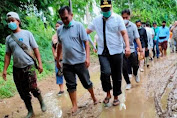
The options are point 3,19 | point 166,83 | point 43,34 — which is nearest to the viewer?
point 166,83

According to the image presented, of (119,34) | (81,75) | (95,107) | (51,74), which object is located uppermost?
(119,34)

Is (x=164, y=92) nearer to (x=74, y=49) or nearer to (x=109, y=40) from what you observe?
(x=109, y=40)

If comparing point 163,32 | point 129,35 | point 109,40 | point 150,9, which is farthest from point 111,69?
point 150,9

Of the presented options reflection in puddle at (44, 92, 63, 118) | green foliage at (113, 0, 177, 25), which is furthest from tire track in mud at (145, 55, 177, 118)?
green foliage at (113, 0, 177, 25)

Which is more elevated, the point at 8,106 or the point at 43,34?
the point at 43,34

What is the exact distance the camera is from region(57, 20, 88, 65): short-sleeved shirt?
405 cm

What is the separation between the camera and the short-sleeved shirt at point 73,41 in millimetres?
4047

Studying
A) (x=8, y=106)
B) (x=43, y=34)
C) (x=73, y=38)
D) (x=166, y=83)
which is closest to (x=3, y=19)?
(x=43, y=34)

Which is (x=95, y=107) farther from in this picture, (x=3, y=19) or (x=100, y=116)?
(x=3, y=19)

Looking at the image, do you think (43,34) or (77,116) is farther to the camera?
(43,34)

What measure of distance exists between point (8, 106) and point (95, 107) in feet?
7.67

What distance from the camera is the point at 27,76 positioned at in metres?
4.12

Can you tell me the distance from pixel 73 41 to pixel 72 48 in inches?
5.1

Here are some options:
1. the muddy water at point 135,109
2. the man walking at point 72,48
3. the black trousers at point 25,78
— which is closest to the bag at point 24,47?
the black trousers at point 25,78
